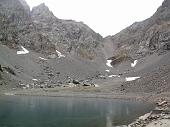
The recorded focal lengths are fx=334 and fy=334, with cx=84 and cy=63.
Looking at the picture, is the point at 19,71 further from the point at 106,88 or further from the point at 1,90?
the point at 106,88

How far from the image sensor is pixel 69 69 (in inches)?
7347

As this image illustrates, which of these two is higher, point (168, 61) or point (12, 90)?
point (168, 61)

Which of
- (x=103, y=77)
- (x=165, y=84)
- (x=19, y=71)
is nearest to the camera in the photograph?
(x=165, y=84)

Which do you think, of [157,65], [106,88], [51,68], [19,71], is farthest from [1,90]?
[157,65]

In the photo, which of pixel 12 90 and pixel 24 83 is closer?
pixel 12 90

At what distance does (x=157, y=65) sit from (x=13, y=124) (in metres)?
127

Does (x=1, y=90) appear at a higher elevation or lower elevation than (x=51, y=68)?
lower

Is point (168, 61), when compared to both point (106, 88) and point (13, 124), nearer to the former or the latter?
point (106, 88)

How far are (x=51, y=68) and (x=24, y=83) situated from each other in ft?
133

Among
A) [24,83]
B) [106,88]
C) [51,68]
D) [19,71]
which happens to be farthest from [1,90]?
[51,68]

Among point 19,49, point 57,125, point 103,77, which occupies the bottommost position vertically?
point 57,125

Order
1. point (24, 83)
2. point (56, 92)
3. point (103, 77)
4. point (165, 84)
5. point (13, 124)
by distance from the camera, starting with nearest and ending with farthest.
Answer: point (13, 124)
point (165, 84)
point (56, 92)
point (24, 83)
point (103, 77)

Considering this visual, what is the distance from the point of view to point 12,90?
5007 inches

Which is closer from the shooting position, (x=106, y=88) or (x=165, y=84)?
(x=165, y=84)
